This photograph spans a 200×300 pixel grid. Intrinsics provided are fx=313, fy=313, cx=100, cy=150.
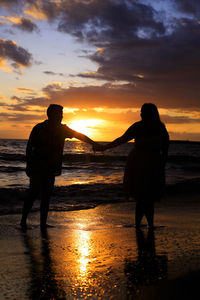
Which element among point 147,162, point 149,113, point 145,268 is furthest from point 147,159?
point 145,268

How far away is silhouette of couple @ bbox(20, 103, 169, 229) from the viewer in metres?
4.67

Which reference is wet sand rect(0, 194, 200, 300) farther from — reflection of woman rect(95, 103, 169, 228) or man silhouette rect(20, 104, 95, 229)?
man silhouette rect(20, 104, 95, 229)

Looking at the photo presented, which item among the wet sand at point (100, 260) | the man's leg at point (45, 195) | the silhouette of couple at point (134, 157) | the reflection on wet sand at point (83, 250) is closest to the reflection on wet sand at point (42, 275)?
the wet sand at point (100, 260)

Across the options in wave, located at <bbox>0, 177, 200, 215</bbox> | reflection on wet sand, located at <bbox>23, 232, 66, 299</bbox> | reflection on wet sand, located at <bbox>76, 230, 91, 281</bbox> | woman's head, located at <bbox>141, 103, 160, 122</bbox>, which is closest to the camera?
reflection on wet sand, located at <bbox>23, 232, 66, 299</bbox>

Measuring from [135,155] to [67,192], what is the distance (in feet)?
19.7

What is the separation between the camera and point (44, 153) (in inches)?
197

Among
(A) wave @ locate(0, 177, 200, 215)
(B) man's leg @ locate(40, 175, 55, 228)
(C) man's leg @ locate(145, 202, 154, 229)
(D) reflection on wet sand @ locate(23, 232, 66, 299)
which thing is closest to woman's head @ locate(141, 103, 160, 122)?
(C) man's leg @ locate(145, 202, 154, 229)

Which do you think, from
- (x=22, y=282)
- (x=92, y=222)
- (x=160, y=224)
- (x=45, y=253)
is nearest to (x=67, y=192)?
(x=92, y=222)

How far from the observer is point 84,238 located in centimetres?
432

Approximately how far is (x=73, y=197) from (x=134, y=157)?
202 inches

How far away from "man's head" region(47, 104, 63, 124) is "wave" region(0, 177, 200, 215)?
2746mm

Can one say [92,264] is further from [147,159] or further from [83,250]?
Result: [147,159]

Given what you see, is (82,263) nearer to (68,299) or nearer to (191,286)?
(68,299)

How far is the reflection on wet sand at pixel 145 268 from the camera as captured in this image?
265 centimetres
